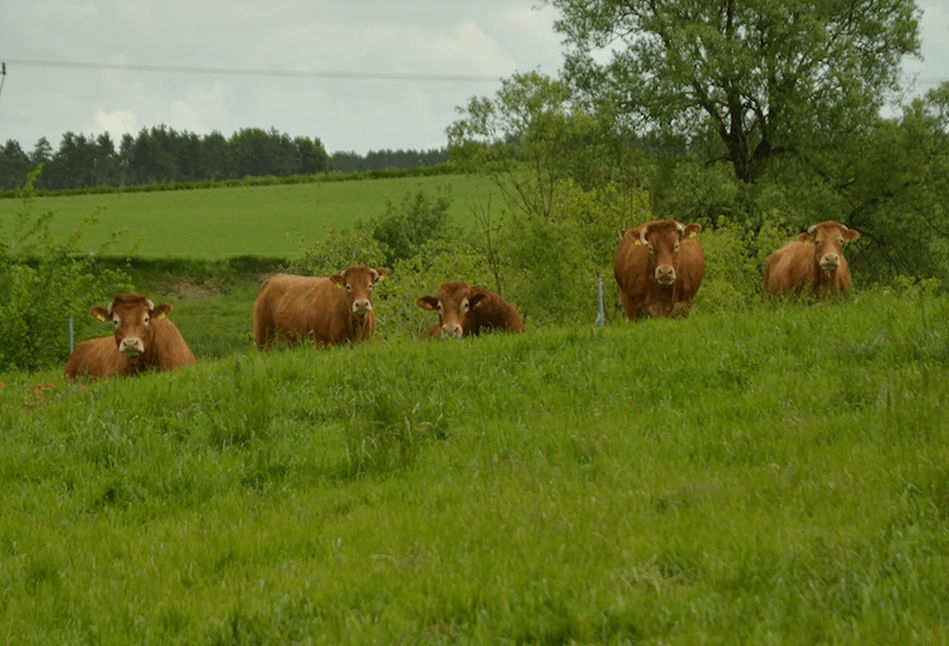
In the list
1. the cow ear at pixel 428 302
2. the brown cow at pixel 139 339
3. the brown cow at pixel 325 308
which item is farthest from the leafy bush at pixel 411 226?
the brown cow at pixel 139 339

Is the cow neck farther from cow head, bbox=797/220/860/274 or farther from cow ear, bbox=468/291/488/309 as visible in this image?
cow head, bbox=797/220/860/274

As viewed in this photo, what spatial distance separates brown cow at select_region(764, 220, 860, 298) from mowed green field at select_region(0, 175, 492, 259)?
34321 millimetres

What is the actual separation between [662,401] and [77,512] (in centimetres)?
455

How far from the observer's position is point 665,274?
1405 centimetres

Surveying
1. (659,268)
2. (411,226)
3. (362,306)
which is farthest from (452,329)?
(411,226)

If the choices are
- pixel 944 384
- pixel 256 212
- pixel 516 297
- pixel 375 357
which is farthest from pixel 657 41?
pixel 256 212

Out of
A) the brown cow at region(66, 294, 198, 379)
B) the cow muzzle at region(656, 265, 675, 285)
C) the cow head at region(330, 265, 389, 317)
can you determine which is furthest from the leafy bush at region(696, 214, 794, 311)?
the brown cow at region(66, 294, 198, 379)

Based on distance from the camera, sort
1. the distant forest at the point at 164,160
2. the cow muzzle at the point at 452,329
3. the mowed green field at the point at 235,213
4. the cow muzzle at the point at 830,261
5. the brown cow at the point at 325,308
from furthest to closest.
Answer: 1. the distant forest at the point at 164,160
2. the mowed green field at the point at 235,213
3. the cow muzzle at the point at 830,261
4. the brown cow at the point at 325,308
5. the cow muzzle at the point at 452,329

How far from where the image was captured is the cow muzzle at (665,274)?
14.0 meters

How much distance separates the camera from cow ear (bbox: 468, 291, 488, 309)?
1453 cm

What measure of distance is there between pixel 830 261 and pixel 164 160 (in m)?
119

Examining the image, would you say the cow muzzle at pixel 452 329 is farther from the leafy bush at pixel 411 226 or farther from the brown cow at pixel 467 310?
the leafy bush at pixel 411 226

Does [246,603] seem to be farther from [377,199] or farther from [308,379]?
[377,199]

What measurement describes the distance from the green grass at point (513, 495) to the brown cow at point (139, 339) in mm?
3745
